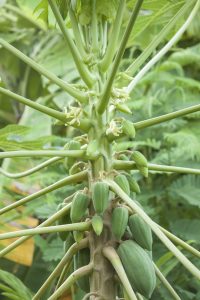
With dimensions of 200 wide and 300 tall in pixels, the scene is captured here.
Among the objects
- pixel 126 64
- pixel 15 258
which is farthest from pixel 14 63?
pixel 15 258

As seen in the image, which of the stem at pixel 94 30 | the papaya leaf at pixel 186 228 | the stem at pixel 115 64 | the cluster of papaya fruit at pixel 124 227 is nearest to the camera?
the stem at pixel 115 64

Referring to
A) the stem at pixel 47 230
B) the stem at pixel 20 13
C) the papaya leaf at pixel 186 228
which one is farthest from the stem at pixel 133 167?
the stem at pixel 20 13

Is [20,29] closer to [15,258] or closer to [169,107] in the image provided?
[169,107]

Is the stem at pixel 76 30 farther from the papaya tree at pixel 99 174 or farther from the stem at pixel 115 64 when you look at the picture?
the stem at pixel 115 64

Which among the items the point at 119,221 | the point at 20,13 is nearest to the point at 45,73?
the point at 119,221

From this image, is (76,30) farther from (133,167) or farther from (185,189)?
(185,189)

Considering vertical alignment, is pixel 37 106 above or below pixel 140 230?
above
